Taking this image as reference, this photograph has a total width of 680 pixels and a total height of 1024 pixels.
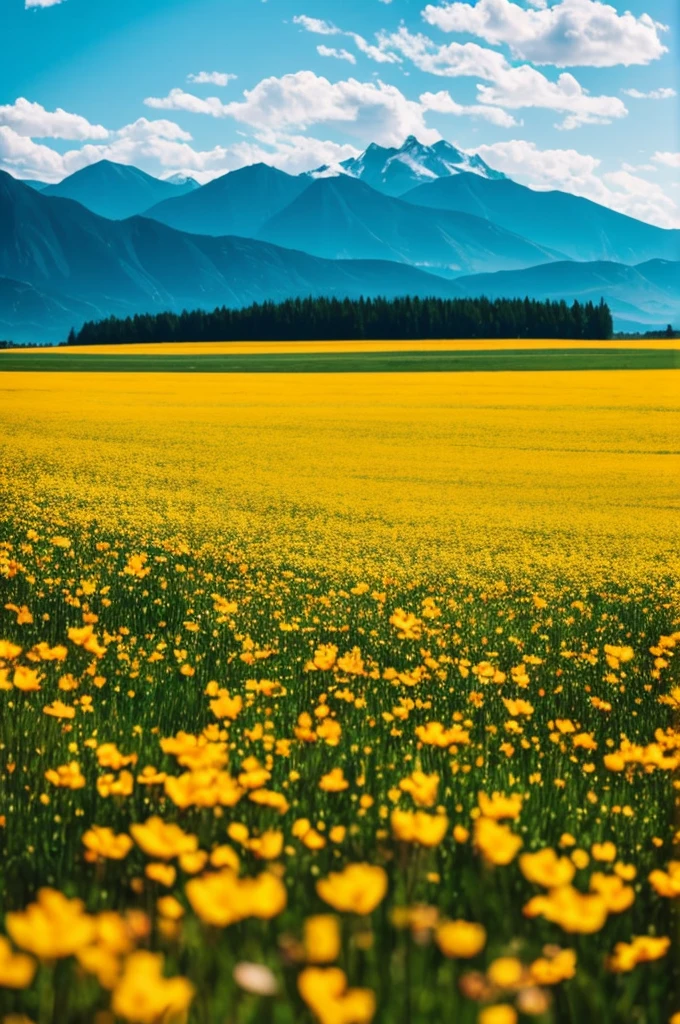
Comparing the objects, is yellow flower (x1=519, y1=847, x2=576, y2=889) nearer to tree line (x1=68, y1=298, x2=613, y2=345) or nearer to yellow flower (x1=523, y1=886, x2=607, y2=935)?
yellow flower (x1=523, y1=886, x2=607, y2=935)

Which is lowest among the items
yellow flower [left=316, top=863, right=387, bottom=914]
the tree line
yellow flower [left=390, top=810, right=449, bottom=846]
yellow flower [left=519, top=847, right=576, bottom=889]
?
yellow flower [left=519, top=847, right=576, bottom=889]

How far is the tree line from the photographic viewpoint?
88.9 metres

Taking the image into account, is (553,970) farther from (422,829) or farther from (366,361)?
(366,361)

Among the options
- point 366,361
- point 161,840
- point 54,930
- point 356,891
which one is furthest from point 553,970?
point 366,361

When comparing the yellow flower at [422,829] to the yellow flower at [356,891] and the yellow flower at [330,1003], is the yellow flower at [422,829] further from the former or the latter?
the yellow flower at [330,1003]

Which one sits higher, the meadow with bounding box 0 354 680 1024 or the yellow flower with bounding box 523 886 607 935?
the yellow flower with bounding box 523 886 607 935

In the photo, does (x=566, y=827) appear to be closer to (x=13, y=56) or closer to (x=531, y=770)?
(x=531, y=770)

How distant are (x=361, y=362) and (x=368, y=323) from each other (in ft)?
150

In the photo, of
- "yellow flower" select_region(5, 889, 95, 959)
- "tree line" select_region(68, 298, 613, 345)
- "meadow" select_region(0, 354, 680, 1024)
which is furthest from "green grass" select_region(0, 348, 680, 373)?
"yellow flower" select_region(5, 889, 95, 959)

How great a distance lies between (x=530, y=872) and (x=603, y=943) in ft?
2.20

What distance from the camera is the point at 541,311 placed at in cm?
9119

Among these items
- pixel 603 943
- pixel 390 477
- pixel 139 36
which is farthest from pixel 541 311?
pixel 603 943

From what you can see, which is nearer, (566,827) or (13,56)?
(566,827)

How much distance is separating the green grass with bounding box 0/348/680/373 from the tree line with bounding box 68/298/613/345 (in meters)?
34.0
